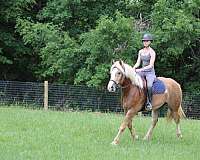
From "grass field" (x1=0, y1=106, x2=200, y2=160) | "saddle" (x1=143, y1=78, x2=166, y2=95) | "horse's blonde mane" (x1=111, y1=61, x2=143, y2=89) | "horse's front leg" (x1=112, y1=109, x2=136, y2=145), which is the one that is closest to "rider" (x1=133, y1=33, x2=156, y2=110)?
"saddle" (x1=143, y1=78, x2=166, y2=95)

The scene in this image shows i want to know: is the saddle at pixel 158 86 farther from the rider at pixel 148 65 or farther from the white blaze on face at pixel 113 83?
the white blaze on face at pixel 113 83

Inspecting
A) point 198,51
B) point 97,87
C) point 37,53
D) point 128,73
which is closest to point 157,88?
point 128,73

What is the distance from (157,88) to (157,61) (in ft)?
42.3

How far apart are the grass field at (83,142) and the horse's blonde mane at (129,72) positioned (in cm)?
132

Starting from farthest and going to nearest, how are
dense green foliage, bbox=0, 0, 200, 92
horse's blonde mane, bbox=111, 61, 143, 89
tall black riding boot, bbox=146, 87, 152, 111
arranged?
dense green foliage, bbox=0, 0, 200, 92
tall black riding boot, bbox=146, 87, 152, 111
horse's blonde mane, bbox=111, 61, 143, 89

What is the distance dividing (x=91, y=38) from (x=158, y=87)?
37.5 feet

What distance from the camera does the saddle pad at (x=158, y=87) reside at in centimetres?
1184

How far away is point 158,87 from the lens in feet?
39.2

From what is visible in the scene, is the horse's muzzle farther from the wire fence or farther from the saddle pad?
the wire fence

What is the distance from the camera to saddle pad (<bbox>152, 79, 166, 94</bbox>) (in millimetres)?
11844

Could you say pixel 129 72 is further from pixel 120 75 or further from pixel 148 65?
pixel 148 65

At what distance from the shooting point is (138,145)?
420 inches

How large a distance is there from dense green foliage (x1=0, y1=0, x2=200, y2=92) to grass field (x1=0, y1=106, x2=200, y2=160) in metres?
8.22

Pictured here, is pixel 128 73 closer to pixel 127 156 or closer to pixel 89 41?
pixel 127 156
